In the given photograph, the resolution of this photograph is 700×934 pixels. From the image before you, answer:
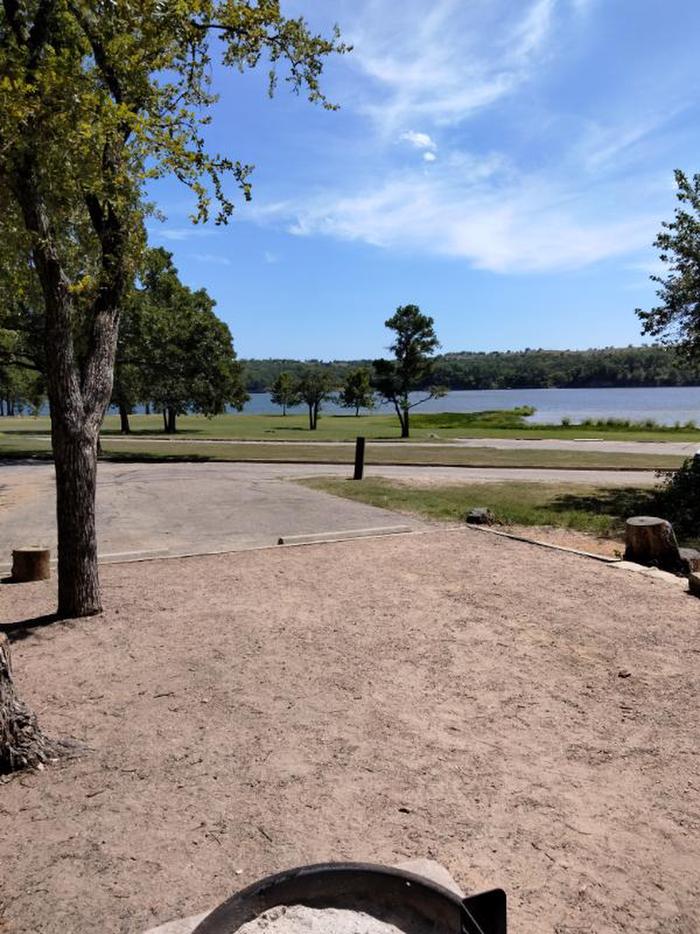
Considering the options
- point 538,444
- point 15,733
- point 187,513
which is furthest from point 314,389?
point 15,733

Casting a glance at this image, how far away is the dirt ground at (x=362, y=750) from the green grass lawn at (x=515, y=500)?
444 cm

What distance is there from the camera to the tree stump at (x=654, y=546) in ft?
28.2

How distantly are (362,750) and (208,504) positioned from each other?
1039cm

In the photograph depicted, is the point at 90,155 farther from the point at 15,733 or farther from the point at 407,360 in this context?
the point at 407,360

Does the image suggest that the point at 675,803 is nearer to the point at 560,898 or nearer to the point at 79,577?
A: the point at 560,898

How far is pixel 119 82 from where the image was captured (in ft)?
19.9

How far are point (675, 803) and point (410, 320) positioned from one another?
36.8m

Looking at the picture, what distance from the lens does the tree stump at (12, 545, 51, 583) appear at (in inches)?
318

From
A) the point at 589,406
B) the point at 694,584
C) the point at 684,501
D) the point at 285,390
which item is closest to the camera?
the point at 694,584

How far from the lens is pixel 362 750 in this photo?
407 centimetres

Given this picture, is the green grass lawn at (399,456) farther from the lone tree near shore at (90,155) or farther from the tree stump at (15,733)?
the tree stump at (15,733)

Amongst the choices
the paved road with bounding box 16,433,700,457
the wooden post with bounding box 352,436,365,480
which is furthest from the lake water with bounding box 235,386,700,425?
the wooden post with bounding box 352,436,365,480

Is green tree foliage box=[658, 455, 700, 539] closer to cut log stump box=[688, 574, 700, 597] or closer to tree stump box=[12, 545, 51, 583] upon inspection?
cut log stump box=[688, 574, 700, 597]

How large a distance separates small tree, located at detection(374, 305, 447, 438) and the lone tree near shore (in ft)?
107
